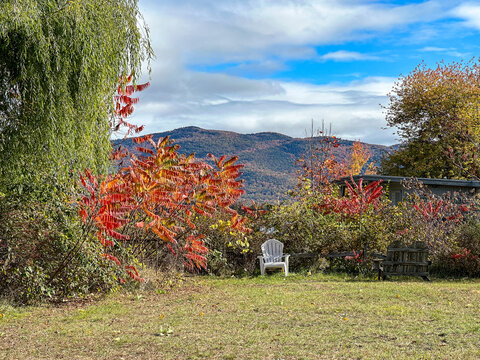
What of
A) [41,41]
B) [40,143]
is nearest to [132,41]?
[41,41]

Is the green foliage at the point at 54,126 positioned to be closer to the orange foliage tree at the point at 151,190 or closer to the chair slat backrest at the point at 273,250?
the orange foliage tree at the point at 151,190

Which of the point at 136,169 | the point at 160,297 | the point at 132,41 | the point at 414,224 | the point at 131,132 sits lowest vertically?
the point at 160,297

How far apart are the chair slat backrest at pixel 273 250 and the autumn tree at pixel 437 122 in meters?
15.4

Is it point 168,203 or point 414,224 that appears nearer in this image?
point 168,203

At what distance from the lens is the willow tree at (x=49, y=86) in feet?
25.5

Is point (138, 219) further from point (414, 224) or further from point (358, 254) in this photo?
point (414, 224)

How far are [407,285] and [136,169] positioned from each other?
5640 mm

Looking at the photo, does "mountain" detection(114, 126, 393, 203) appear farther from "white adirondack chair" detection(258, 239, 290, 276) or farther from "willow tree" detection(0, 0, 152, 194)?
"willow tree" detection(0, 0, 152, 194)

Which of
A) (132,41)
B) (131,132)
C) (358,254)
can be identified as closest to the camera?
(132,41)

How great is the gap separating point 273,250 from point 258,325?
241 inches

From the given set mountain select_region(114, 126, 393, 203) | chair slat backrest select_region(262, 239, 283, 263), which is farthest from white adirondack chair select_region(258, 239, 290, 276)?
mountain select_region(114, 126, 393, 203)

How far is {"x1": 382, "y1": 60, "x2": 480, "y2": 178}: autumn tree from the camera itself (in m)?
26.2

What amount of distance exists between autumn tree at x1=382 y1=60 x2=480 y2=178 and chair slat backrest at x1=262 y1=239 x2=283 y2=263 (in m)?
15.4

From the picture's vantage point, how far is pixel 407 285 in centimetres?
1046
